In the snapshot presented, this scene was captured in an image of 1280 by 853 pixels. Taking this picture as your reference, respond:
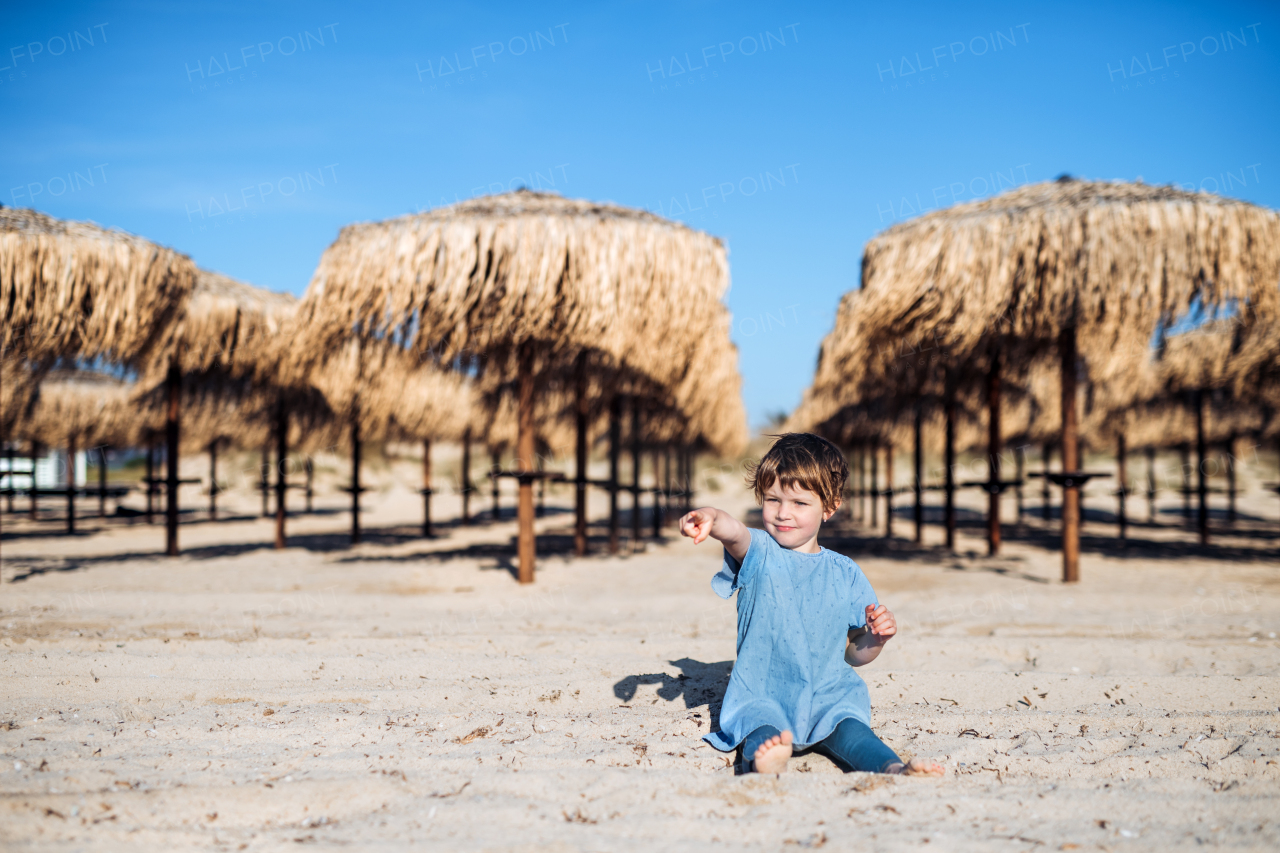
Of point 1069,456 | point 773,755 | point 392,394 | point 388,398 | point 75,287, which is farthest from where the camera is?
point 388,398

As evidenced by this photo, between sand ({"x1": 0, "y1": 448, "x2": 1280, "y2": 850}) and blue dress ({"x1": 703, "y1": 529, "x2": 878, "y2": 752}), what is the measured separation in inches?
6.1

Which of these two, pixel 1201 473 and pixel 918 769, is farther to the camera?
pixel 1201 473

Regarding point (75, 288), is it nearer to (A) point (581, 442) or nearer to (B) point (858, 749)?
(A) point (581, 442)

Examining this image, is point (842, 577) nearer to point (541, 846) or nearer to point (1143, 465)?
point (541, 846)

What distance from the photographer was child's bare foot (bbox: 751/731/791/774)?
2.04 m

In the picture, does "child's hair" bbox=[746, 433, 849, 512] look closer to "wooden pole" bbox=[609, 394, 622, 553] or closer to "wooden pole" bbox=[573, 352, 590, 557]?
"wooden pole" bbox=[573, 352, 590, 557]

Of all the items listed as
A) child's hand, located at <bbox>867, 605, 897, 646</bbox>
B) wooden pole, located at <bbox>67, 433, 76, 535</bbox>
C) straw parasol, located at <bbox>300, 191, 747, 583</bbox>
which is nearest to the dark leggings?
child's hand, located at <bbox>867, 605, 897, 646</bbox>

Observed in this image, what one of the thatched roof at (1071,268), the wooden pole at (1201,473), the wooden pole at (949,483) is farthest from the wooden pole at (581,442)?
the wooden pole at (1201,473)

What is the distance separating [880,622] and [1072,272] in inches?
211

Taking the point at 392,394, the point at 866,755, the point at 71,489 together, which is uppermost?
the point at 392,394

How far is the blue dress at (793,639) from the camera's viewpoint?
223cm

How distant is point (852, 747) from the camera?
215 cm

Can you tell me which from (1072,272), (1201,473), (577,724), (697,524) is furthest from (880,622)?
(1201,473)

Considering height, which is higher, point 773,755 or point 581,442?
point 581,442
